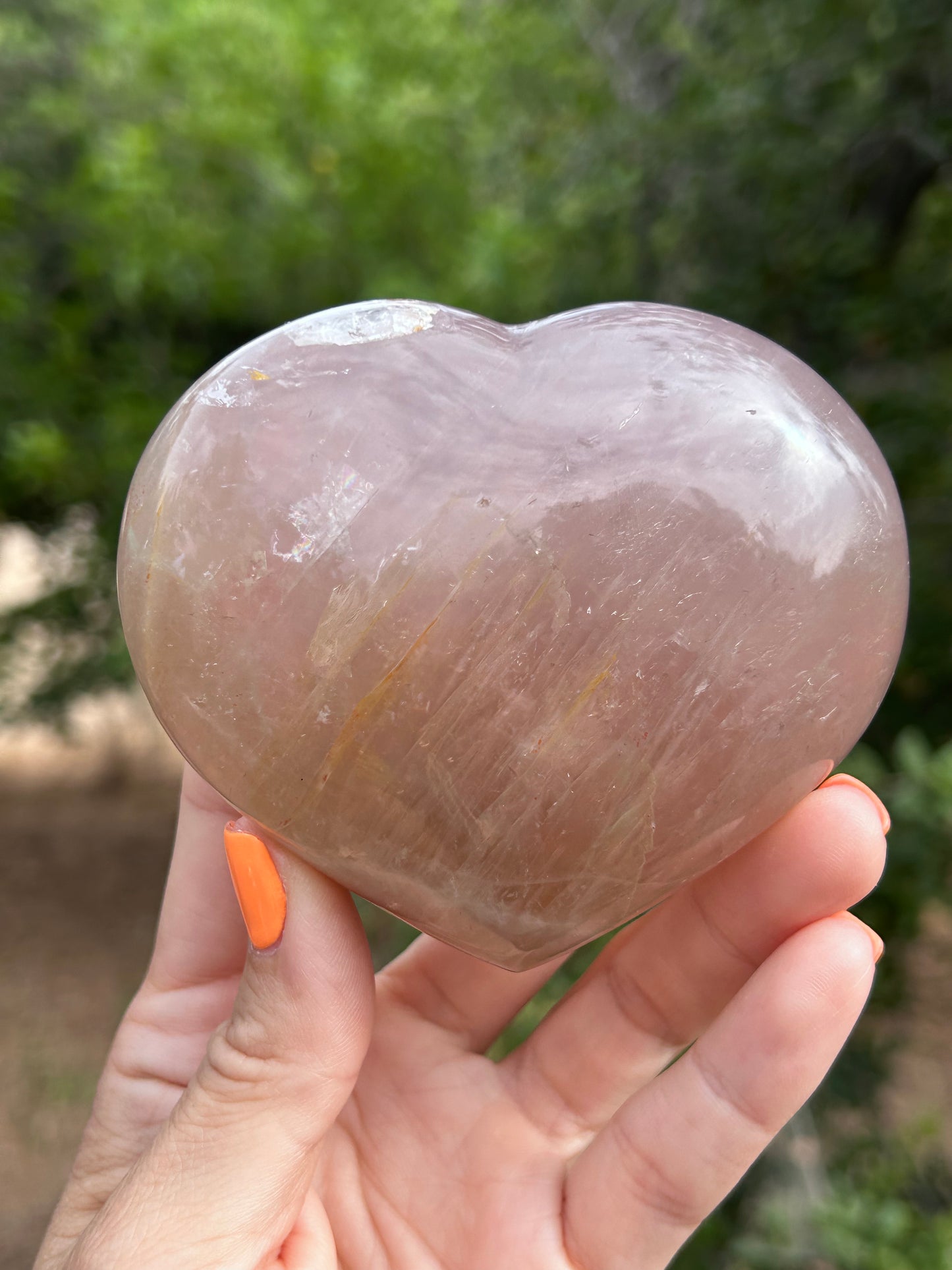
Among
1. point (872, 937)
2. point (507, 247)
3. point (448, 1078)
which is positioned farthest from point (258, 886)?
point (507, 247)

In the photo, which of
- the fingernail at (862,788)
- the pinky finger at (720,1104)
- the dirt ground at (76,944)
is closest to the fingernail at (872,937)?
the pinky finger at (720,1104)

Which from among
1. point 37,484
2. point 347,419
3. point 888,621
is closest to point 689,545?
point 888,621

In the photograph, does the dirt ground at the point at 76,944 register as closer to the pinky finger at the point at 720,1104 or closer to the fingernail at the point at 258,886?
the pinky finger at the point at 720,1104

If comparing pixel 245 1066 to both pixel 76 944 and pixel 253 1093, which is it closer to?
pixel 253 1093

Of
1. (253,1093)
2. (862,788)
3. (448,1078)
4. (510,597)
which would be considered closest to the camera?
(510,597)

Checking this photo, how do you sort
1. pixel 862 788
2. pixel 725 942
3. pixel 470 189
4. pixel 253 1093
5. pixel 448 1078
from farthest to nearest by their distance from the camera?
pixel 470 189, pixel 448 1078, pixel 725 942, pixel 862 788, pixel 253 1093

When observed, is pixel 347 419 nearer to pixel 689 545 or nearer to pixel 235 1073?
pixel 689 545
